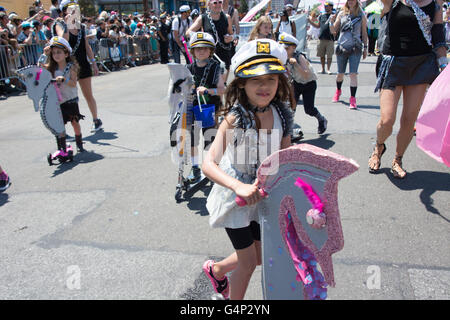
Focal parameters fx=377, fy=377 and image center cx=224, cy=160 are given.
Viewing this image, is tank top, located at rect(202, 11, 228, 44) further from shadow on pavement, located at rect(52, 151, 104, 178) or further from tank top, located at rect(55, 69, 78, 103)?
A: shadow on pavement, located at rect(52, 151, 104, 178)

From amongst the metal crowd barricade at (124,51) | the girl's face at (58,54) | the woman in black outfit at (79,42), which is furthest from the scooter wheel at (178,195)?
the metal crowd barricade at (124,51)

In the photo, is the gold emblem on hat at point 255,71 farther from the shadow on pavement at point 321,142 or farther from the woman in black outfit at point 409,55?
the shadow on pavement at point 321,142

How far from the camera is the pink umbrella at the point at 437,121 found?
7.50ft

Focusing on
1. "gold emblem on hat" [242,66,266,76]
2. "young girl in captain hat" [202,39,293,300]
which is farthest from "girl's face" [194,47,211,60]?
"gold emblem on hat" [242,66,266,76]

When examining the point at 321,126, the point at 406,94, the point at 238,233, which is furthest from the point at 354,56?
the point at 238,233

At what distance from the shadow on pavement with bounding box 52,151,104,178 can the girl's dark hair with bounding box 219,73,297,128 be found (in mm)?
3629

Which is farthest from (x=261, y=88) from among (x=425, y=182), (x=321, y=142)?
(x=321, y=142)

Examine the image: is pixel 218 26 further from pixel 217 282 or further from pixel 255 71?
pixel 217 282

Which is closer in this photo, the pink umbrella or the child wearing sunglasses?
the pink umbrella

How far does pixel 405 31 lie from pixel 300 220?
10.3 ft

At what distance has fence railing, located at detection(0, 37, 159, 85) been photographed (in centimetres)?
1076
